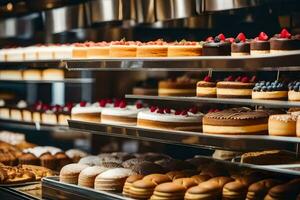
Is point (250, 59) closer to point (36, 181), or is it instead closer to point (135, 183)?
point (135, 183)

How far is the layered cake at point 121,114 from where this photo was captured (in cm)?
536

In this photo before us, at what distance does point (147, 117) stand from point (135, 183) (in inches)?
24.7

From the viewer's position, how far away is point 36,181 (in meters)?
6.04

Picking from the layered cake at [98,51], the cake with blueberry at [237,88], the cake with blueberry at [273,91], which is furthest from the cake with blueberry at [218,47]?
the layered cake at [98,51]

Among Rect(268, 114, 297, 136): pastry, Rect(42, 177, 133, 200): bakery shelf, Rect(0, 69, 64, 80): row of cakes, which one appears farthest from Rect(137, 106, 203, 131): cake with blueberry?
Rect(0, 69, 64, 80): row of cakes

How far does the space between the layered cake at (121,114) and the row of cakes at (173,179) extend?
1.08 ft

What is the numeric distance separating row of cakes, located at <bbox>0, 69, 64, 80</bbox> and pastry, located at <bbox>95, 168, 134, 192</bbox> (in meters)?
3.03

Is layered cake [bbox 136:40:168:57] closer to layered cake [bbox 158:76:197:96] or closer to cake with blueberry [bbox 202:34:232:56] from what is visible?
layered cake [bbox 158:76:197:96]

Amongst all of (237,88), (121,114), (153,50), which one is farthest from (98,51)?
(237,88)

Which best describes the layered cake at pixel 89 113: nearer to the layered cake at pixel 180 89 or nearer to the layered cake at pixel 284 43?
the layered cake at pixel 180 89

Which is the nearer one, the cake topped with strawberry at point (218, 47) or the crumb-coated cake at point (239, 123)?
the crumb-coated cake at point (239, 123)

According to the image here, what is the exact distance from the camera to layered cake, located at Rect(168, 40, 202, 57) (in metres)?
4.68

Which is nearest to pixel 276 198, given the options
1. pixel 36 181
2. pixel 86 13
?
pixel 36 181

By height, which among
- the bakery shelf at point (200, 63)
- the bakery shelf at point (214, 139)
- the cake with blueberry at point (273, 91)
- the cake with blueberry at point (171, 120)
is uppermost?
the bakery shelf at point (200, 63)
